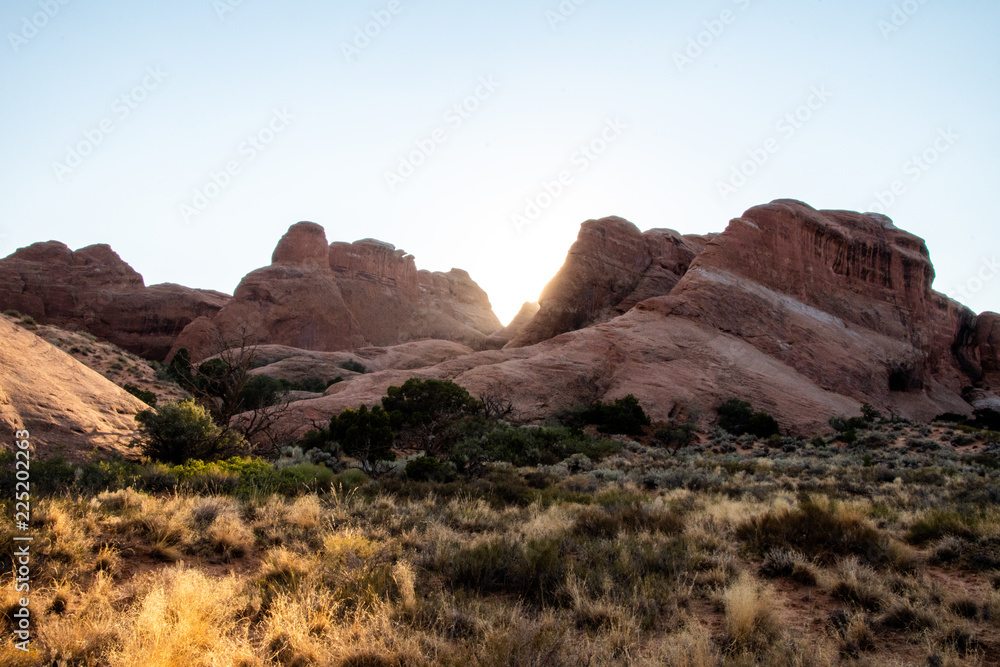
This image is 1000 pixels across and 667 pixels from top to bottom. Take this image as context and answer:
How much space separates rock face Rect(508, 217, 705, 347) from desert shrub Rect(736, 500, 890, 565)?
134 feet

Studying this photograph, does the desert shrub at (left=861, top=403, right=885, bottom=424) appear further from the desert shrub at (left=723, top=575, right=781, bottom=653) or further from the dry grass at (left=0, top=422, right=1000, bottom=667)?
the desert shrub at (left=723, top=575, right=781, bottom=653)

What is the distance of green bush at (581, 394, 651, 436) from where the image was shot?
2616 cm

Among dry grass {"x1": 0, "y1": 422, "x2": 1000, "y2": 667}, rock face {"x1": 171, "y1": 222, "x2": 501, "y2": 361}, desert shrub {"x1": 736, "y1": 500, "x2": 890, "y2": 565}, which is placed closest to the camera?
dry grass {"x1": 0, "y1": 422, "x2": 1000, "y2": 667}

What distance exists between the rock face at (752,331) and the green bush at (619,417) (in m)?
1.80

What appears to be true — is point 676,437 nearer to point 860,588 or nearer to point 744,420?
point 744,420

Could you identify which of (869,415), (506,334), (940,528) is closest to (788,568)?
(940,528)

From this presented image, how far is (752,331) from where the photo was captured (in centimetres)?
3850

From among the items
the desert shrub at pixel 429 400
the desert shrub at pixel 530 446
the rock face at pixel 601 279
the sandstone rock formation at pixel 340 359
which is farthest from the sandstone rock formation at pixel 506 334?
the desert shrub at pixel 530 446

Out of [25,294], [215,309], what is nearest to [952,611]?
[215,309]

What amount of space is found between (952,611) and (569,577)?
11.1 ft

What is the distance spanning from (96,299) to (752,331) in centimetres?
7774

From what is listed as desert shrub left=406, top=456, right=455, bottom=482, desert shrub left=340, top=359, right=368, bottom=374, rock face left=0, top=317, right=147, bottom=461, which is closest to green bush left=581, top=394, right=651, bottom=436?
desert shrub left=406, top=456, right=455, bottom=482

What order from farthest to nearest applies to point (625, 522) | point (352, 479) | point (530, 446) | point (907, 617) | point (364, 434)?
1. point (530, 446)
2. point (364, 434)
3. point (352, 479)
4. point (625, 522)
5. point (907, 617)

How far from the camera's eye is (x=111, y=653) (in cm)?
362
